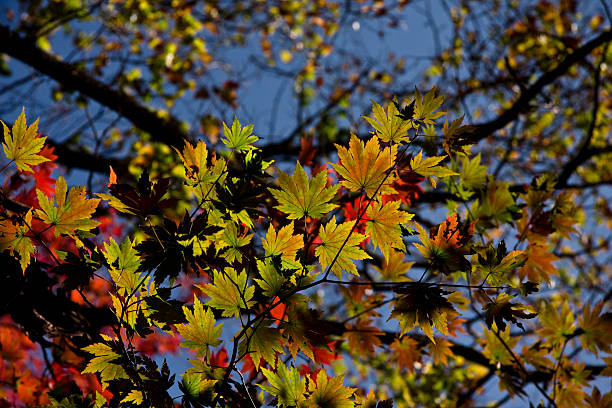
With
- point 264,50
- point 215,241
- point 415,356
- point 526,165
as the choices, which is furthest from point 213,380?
point 264,50

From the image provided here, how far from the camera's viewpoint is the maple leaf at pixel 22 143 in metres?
1.02

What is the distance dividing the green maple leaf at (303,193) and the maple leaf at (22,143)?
588 millimetres

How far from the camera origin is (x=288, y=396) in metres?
1.02

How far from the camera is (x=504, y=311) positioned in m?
1.05

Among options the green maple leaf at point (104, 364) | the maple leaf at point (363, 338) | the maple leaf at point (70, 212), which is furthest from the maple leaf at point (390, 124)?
the maple leaf at point (363, 338)

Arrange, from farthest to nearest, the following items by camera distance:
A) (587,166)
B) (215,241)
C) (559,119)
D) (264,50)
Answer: (264,50)
(587,166)
(559,119)
(215,241)

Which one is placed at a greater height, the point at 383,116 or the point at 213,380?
the point at 383,116

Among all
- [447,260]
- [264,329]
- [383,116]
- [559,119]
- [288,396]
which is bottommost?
[288,396]

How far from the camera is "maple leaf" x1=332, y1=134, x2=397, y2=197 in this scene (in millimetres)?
1007

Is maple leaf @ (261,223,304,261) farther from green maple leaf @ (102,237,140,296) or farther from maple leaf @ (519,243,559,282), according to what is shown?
maple leaf @ (519,243,559,282)

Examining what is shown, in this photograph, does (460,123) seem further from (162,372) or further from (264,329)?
(162,372)

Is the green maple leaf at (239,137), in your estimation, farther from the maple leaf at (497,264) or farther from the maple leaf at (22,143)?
the maple leaf at (497,264)

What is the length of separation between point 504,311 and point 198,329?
2.53 feet

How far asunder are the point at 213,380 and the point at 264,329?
192mm
